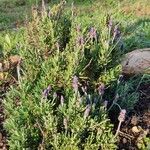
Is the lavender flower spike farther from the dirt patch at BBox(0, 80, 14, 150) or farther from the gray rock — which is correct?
the dirt patch at BBox(0, 80, 14, 150)

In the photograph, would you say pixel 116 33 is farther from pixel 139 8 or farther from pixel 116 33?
pixel 139 8

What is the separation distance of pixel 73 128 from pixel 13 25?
8.82 m

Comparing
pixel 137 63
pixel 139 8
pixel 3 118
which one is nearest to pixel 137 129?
pixel 3 118

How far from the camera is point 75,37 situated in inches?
181

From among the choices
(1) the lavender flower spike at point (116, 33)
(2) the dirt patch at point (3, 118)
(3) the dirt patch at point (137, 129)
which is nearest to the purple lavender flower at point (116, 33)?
(1) the lavender flower spike at point (116, 33)

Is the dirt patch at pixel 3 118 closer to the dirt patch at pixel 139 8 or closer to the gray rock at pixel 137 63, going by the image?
the gray rock at pixel 137 63

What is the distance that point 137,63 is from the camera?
5.88m

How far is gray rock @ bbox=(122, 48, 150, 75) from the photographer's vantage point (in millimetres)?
5660

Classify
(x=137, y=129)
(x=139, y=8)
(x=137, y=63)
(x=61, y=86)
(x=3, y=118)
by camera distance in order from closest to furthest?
(x=61, y=86), (x=137, y=129), (x=3, y=118), (x=137, y=63), (x=139, y=8)

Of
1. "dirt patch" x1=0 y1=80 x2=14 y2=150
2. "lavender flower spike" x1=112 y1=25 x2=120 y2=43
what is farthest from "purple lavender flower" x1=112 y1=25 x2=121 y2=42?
"dirt patch" x1=0 y1=80 x2=14 y2=150

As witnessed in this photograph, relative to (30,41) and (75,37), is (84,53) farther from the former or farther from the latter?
(30,41)

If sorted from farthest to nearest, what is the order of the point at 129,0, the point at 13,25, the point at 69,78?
the point at 129,0
the point at 13,25
the point at 69,78

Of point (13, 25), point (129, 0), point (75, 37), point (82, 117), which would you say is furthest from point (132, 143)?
point (129, 0)

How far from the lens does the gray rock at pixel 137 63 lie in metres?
5.66
